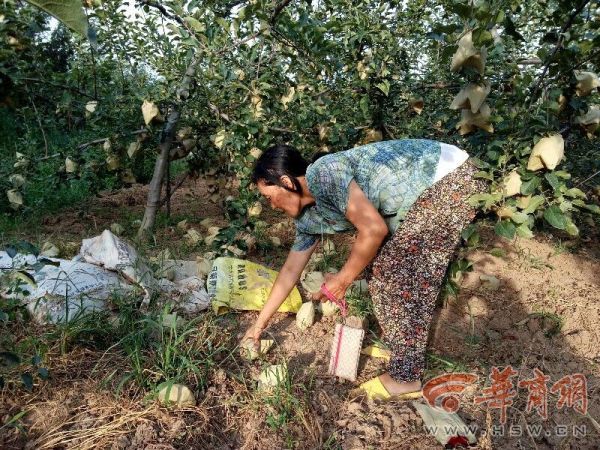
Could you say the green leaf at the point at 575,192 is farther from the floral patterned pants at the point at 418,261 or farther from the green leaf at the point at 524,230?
the floral patterned pants at the point at 418,261

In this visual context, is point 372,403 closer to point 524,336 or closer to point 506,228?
point 506,228

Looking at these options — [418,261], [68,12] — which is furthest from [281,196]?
[68,12]

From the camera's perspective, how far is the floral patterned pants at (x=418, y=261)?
173 cm

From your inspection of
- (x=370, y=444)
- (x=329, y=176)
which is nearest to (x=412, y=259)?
(x=329, y=176)

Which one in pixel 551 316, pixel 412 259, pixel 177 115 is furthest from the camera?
pixel 177 115

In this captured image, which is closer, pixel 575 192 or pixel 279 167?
pixel 575 192

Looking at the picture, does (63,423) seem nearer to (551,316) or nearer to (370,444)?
(370,444)

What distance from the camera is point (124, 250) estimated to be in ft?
7.98

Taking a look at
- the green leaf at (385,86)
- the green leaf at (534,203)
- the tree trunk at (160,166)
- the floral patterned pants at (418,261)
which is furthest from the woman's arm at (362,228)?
the tree trunk at (160,166)

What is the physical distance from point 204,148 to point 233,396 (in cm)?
210

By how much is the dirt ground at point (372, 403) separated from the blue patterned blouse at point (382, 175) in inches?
26.1

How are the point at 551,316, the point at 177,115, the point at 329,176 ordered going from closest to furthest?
the point at 329,176 → the point at 551,316 → the point at 177,115

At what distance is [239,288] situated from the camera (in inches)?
93.2

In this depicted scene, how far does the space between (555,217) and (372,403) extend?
0.90m
